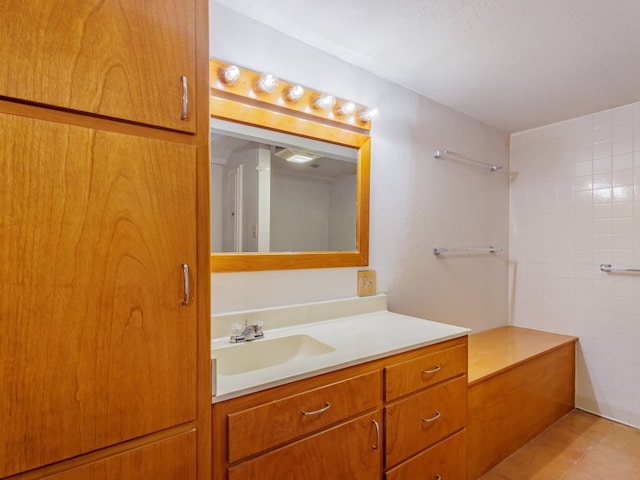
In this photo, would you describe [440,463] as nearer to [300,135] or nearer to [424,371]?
[424,371]

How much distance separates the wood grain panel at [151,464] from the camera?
0.73 metres

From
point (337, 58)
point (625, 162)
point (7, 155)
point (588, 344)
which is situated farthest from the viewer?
point (588, 344)

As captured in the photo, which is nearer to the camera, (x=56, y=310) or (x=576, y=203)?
(x=56, y=310)

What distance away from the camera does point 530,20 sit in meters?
1.46

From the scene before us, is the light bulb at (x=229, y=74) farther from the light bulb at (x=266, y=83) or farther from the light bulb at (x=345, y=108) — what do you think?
the light bulb at (x=345, y=108)

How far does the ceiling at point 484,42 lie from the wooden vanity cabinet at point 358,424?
1.37 metres

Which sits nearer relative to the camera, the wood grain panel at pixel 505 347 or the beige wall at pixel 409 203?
the beige wall at pixel 409 203

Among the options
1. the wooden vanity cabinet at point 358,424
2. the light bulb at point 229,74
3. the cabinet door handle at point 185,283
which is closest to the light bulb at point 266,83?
the light bulb at point 229,74

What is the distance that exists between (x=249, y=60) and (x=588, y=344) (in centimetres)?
284

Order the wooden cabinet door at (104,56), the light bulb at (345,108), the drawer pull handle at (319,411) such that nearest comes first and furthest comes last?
the wooden cabinet door at (104,56)
the drawer pull handle at (319,411)
the light bulb at (345,108)

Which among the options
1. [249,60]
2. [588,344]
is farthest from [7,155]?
[588,344]

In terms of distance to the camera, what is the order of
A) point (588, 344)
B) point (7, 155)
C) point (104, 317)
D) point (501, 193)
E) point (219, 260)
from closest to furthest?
point (7, 155) → point (104, 317) → point (219, 260) → point (588, 344) → point (501, 193)

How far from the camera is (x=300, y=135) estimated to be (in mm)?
1641

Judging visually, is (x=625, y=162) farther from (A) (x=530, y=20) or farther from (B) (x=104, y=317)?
(B) (x=104, y=317)
